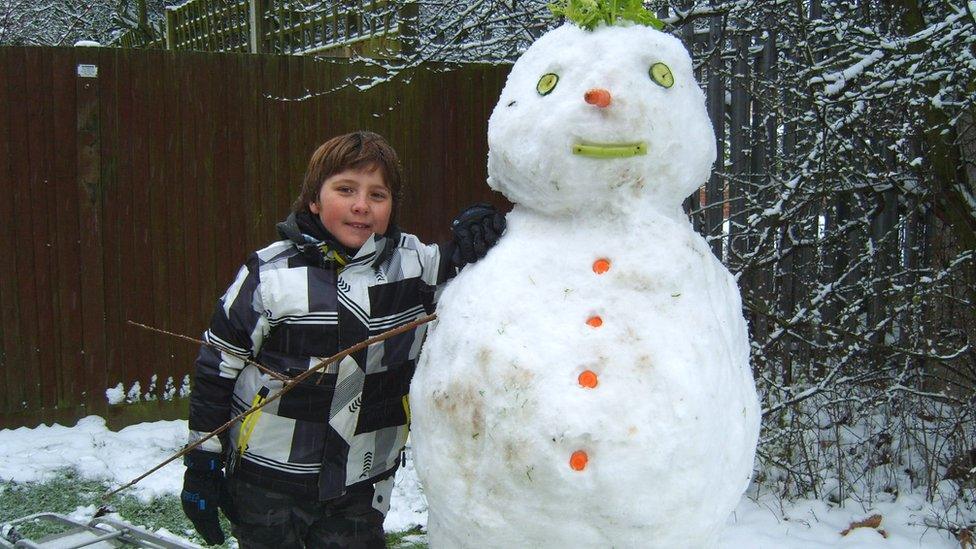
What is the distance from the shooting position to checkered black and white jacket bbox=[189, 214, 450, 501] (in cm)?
246

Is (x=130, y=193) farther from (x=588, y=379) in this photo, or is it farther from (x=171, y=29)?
(x=171, y=29)

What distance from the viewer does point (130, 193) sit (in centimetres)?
555

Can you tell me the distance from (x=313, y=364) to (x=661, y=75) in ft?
4.06

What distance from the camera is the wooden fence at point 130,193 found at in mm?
5281

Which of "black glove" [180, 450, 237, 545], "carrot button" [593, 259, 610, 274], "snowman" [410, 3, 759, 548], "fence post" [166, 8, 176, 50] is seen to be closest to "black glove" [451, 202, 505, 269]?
"snowman" [410, 3, 759, 548]

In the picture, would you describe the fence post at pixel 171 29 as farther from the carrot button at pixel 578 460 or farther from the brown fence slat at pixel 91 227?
the carrot button at pixel 578 460

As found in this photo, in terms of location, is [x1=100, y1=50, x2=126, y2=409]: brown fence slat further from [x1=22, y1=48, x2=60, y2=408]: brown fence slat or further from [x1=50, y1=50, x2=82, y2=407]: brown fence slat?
[x1=22, y1=48, x2=60, y2=408]: brown fence slat

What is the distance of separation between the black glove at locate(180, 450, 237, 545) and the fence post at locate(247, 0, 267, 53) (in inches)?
261

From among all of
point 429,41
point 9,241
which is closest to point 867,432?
point 429,41

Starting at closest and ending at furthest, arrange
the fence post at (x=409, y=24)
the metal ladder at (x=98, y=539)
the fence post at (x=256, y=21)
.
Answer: the metal ladder at (x=98, y=539)
the fence post at (x=409, y=24)
the fence post at (x=256, y=21)

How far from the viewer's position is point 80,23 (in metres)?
15.1

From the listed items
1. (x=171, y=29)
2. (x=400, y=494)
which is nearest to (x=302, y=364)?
(x=400, y=494)

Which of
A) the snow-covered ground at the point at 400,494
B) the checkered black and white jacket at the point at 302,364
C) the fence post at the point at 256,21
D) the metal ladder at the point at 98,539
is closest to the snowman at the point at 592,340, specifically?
the checkered black and white jacket at the point at 302,364

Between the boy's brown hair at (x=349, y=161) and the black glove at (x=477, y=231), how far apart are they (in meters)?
0.39
